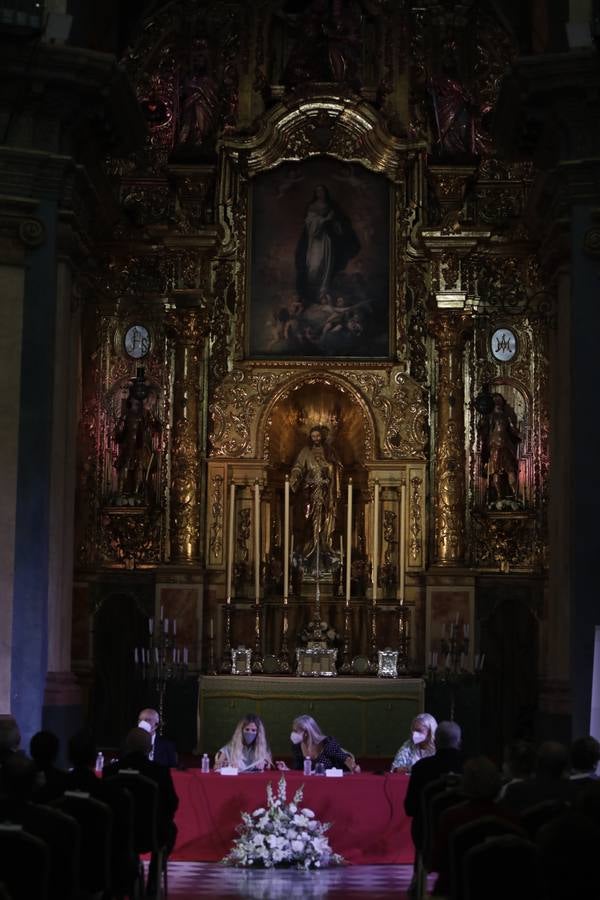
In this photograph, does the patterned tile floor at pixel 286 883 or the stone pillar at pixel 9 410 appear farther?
the stone pillar at pixel 9 410

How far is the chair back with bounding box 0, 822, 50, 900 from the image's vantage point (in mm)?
8164

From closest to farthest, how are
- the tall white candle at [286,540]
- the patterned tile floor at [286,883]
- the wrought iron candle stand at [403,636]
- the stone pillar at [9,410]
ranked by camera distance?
the patterned tile floor at [286,883]
the stone pillar at [9,410]
the tall white candle at [286,540]
the wrought iron candle stand at [403,636]

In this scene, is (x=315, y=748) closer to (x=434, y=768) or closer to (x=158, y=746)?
(x=158, y=746)

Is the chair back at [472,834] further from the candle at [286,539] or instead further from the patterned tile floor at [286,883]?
the candle at [286,539]

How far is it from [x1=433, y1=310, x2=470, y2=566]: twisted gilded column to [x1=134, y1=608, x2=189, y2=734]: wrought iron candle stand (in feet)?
12.6

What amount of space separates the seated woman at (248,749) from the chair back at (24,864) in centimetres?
768

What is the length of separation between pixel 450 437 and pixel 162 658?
5.18m

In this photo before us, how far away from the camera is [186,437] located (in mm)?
23062

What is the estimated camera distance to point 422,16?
947 inches

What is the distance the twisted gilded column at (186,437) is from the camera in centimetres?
2294

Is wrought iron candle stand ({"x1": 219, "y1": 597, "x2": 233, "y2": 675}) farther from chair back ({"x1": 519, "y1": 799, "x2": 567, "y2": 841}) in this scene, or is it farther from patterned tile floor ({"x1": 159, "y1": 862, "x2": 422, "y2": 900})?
chair back ({"x1": 519, "y1": 799, "x2": 567, "y2": 841})

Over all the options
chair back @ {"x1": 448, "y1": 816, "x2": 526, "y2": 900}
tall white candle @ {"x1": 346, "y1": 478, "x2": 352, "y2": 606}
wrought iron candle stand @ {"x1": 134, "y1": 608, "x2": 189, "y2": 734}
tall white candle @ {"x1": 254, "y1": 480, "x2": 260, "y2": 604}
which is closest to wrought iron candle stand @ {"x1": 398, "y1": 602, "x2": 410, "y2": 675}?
tall white candle @ {"x1": 346, "y1": 478, "x2": 352, "y2": 606}

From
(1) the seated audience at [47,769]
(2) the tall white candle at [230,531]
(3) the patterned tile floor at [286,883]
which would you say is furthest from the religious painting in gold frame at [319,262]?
(1) the seated audience at [47,769]

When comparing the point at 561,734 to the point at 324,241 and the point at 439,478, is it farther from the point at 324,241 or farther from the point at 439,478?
the point at 324,241
